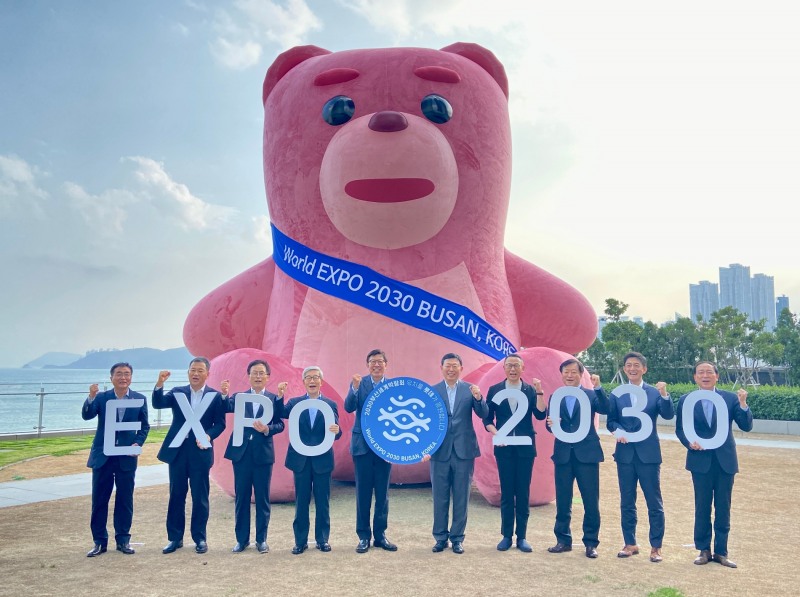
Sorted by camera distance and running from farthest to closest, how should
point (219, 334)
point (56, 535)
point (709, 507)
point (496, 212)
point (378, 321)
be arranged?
point (219, 334) < point (496, 212) < point (378, 321) < point (56, 535) < point (709, 507)

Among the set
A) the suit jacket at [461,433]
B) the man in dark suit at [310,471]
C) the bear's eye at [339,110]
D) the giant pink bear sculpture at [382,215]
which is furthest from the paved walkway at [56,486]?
the bear's eye at [339,110]

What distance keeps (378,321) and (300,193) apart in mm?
1640

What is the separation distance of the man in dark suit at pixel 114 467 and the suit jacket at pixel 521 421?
2624 mm

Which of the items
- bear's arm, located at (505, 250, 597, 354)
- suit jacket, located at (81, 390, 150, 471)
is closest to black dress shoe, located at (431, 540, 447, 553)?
suit jacket, located at (81, 390, 150, 471)

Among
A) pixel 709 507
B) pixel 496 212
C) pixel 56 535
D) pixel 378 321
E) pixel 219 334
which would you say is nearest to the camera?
pixel 709 507

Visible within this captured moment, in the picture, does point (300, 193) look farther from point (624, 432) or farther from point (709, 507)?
point (709, 507)

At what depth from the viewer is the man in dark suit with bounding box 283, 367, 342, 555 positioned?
466 centimetres

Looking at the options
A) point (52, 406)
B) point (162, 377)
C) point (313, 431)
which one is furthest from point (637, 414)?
point (52, 406)

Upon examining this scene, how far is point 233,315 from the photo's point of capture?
746 cm

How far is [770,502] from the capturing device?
7.07 m

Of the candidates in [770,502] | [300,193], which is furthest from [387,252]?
[770,502]

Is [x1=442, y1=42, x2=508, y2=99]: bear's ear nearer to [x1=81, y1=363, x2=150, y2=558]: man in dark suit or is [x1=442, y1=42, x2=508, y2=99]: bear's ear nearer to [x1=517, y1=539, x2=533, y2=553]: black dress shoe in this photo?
[x1=81, y1=363, x2=150, y2=558]: man in dark suit

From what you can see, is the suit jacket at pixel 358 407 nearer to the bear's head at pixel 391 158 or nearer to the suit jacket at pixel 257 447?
the suit jacket at pixel 257 447

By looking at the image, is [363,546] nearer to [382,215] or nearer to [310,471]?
[310,471]
